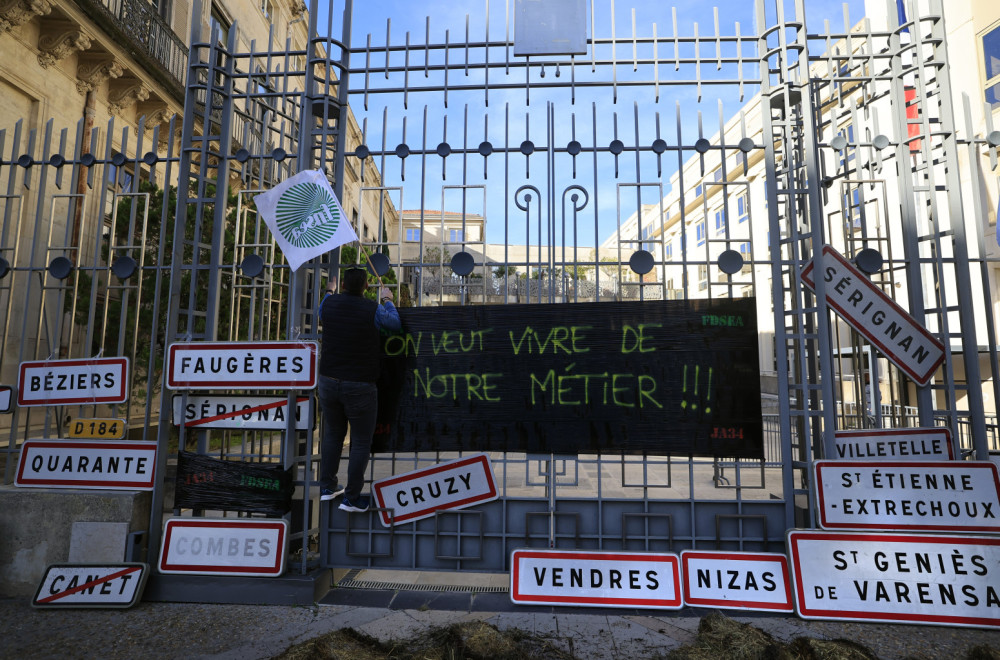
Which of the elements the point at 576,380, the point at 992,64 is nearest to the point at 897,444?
the point at 576,380

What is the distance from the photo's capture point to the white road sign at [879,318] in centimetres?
445

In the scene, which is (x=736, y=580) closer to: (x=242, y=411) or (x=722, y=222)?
(x=242, y=411)

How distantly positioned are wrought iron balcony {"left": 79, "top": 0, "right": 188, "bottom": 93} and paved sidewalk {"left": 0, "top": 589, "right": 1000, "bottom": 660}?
36.0 feet

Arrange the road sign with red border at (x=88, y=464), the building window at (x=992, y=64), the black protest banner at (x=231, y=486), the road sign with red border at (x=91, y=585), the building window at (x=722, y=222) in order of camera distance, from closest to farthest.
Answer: the road sign with red border at (x=91, y=585)
the black protest banner at (x=231, y=486)
the road sign with red border at (x=88, y=464)
the building window at (x=722, y=222)
the building window at (x=992, y=64)

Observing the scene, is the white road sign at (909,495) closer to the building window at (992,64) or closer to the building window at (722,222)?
the building window at (722,222)

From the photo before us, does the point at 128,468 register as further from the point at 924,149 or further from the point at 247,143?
the point at 924,149

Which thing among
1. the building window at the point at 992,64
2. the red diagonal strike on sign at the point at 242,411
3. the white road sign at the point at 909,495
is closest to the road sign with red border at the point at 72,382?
the red diagonal strike on sign at the point at 242,411

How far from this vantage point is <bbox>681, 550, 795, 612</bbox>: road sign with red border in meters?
3.94

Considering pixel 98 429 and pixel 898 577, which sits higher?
pixel 98 429

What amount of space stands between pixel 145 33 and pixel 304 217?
37.4ft

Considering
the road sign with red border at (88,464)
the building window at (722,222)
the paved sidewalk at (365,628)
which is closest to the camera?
the paved sidewalk at (365,628)

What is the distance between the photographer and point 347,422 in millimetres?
4379

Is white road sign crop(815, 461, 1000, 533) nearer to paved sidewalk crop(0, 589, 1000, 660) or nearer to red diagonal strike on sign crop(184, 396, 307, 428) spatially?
paved sidewalk crop(0, 589, 1000, 660)

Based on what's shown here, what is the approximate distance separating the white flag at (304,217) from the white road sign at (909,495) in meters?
4.13
